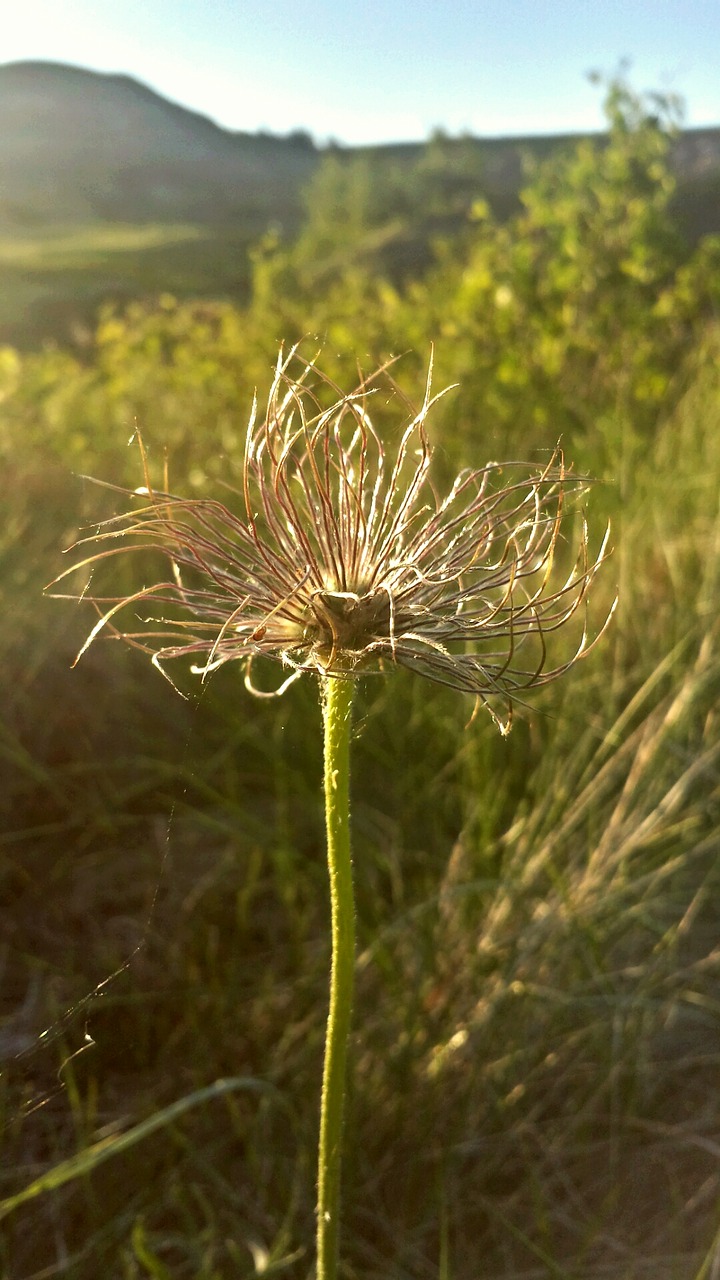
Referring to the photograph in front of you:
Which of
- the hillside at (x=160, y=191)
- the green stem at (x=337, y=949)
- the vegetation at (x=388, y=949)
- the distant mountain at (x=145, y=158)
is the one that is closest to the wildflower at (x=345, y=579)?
the green stem at (x=337, y=949)

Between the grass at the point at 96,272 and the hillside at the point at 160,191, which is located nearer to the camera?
the grass at the point at 96,272

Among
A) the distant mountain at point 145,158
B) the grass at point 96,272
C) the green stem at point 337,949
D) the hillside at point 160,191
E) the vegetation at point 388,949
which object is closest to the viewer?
the green stem at point 337,949

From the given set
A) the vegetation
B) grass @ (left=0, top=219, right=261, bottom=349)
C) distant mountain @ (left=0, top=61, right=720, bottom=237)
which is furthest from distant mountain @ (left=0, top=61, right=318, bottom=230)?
the vegetation

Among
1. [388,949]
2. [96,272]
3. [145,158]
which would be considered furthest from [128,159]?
[388,949]

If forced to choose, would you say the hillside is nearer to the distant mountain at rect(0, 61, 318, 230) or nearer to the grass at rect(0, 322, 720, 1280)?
the distant mountain at rect(0, 61, 318, 230)

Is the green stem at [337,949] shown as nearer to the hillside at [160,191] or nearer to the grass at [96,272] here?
the grass at [96,272]

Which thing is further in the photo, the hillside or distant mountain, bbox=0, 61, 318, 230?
distant mountain, bbox=0, 61, 318, 230

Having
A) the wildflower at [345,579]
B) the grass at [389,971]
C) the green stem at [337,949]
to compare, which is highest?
the wildflower at [345,579]
